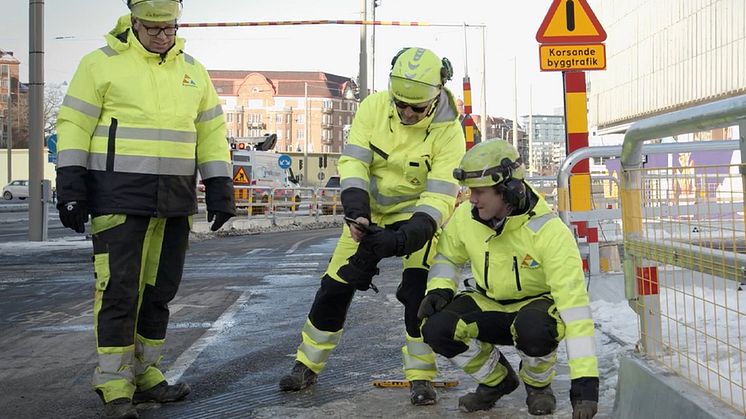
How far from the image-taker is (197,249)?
49.1 ft

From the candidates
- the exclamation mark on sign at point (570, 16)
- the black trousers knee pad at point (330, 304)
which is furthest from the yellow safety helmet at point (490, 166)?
the exclamation mark on sign at point (570, 16)

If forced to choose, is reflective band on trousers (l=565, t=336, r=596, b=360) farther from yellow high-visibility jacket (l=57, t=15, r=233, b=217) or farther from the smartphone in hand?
yellow high-visibility jacket (l=57, t=15, r=233, b=217)

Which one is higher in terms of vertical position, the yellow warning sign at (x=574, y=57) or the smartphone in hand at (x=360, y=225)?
the yellow warning sign at (x=574, y=57)

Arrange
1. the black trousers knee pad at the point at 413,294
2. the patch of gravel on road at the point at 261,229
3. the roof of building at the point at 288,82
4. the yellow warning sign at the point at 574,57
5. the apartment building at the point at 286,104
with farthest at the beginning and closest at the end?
the roof of building at the point at 288,82 → the apartment building at the point at 286,104 → the patch of gravel on road at the point at 261,229 → the yellow warning sign at the point at 574,57 → the black trousers knee pad at the point at 413,294

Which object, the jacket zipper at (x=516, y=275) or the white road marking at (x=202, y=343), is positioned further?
the white road marking at (x=202, y=343)

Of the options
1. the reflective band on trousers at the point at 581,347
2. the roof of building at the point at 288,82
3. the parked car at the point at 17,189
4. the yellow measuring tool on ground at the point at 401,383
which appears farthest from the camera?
the roof of building at the point at 288,82

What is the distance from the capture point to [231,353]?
17.9 ft

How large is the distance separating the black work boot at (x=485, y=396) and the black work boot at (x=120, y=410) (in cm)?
148

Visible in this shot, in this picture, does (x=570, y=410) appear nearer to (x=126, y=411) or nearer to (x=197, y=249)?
(x=126, y=411)

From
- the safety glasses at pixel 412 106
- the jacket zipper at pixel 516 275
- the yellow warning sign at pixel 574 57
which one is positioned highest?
the yellow warning sign at pixel 574 57

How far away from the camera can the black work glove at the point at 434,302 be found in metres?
3.99

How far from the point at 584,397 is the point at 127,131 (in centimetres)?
239

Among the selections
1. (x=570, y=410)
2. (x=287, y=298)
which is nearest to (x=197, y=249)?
(x=287, y=298)

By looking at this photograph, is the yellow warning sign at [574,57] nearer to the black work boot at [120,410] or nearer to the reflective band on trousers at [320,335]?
the reflective band on trousers at [320,335]
